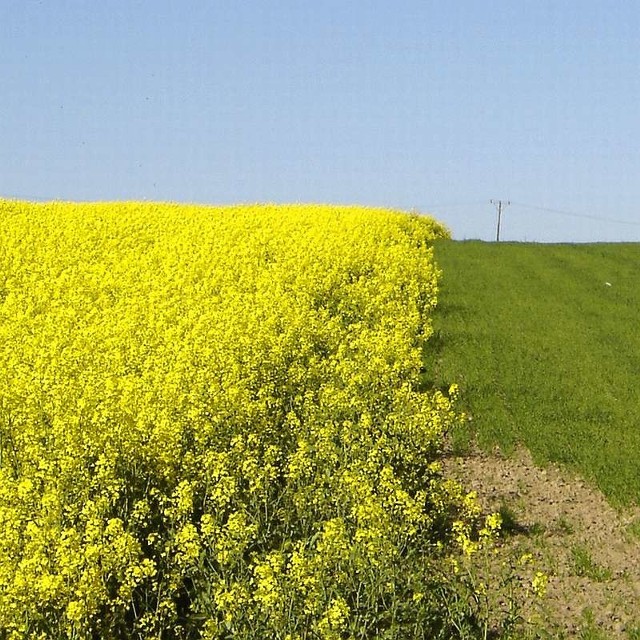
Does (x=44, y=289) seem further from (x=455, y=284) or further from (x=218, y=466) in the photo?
(x=455, y=284)

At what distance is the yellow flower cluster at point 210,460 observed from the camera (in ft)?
26.0

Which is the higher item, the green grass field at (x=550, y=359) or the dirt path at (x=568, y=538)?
the green grass field at (x=550, y=359)

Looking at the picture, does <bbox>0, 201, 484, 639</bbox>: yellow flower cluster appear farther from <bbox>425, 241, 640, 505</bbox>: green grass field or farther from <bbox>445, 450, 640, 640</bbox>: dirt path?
<bbox>425, 241, 640, 505</bbox>: green grass field

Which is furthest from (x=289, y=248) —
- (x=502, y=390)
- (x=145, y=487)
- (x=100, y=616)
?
(x=100, y=616)

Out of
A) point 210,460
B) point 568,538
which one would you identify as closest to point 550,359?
point 568,538

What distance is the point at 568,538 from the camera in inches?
482

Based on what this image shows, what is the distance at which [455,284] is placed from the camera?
32.5m

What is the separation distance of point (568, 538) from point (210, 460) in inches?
196

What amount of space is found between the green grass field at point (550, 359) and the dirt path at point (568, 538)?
0.53 meters

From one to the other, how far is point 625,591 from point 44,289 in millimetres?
14597

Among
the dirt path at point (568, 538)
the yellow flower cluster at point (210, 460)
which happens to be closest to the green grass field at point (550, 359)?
the dirt path at point (568, 538)

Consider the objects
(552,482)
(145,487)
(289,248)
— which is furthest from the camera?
(289,248)

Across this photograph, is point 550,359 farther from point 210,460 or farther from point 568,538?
point 210,460

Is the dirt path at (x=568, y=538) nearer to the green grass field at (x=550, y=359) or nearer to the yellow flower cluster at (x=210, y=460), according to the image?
the green grass field at (x=550, y=359)
